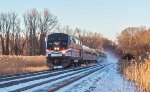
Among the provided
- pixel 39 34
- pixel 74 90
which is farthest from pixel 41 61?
pixel 39 34

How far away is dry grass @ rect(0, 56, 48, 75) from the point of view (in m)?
34.2

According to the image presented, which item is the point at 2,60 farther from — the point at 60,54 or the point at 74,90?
the point at 74,90

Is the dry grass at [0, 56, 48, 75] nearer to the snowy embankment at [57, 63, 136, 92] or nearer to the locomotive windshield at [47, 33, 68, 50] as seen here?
the locomotive windshield at [47, 33, 68, 50]

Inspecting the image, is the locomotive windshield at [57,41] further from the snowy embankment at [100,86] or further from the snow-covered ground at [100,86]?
the snowy embankment at [100,86]

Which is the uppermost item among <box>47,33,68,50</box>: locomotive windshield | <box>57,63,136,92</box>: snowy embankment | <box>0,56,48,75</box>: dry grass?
<box>47,33,68,50</box>: locomotive windshield

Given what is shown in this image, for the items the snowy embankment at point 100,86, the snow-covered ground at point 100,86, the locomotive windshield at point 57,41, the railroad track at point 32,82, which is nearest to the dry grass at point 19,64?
the locomotive windshield at point 57,41

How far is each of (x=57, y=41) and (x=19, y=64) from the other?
4801 mm

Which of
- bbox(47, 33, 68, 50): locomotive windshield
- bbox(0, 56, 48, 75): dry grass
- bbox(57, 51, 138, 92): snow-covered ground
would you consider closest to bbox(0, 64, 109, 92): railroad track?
bbox(57, 51, 138, 92): snow-covered ground

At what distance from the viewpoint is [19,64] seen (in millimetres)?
42844

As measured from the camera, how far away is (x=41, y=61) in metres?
51.8

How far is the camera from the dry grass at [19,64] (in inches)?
1347

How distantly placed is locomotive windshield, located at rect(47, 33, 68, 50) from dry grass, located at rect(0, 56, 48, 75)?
2638 mm

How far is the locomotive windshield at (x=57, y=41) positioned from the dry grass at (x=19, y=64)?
8.66 feet

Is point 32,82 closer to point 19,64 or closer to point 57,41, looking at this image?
point 19,64
